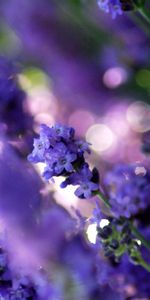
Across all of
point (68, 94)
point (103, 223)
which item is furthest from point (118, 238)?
point (68, 94)

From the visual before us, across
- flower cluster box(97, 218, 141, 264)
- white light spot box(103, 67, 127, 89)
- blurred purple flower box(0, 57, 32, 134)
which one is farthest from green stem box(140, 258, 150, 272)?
white light spot box(103, 67, 127, 89)

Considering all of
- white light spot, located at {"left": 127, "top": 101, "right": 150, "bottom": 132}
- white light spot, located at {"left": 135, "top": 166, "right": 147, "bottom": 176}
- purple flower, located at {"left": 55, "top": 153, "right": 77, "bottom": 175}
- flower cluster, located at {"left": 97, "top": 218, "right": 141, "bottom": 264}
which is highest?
white light spot, located at {"left": 127, "top": 101, "right": 150, "bottom": 132}

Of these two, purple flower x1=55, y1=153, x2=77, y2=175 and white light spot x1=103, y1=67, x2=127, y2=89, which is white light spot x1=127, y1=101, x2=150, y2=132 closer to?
white light spot x1=103, y1=67, x2=127, y2=89

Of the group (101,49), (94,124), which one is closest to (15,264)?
(94,124)

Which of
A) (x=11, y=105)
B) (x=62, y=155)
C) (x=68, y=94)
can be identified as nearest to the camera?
(x=62, y=155)

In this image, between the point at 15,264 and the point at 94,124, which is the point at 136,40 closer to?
the point at 94,124

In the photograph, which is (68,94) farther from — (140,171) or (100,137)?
(140,171)
